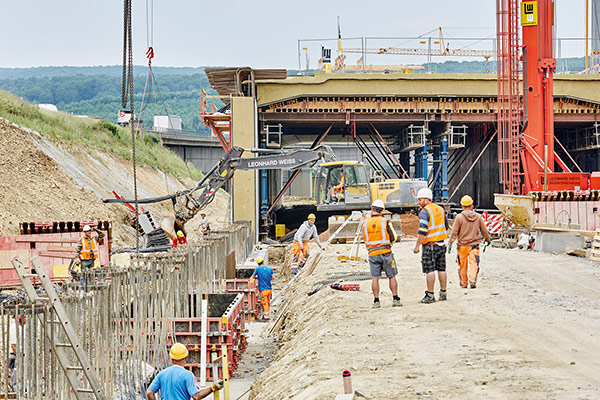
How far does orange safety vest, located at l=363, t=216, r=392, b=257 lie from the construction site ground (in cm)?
97

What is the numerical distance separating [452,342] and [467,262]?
4.57 meters

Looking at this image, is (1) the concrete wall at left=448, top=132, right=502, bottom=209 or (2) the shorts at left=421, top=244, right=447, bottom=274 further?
(1) the concrete wall at left=448, top=132, right=502, bottom=209

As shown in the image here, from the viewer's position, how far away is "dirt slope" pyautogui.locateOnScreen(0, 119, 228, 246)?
95.7 feet

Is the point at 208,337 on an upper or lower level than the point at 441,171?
lower

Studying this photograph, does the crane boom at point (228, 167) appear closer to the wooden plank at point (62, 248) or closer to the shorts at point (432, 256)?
the wooden plank at point (62, 248)

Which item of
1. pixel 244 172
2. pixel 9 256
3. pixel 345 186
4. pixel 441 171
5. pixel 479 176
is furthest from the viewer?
pixel 479 176

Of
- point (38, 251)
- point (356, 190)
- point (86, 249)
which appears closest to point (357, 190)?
point (356, 190)

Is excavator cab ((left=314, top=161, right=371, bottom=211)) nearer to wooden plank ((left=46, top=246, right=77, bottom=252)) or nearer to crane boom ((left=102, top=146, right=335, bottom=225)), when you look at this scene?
crane boom ((left=102, top=146, right=335, bottom=225))

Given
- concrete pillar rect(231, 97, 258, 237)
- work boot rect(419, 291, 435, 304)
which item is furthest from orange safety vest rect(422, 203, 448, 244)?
concrete pillar rect(231, 97, 258, 237)

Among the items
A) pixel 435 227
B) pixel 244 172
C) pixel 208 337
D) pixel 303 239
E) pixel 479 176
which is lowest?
pixel 208 337

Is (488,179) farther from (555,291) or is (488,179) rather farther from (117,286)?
(117,286)

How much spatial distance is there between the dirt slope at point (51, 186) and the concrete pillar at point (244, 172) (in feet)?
17.3

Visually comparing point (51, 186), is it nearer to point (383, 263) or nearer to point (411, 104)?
point (411, 104)

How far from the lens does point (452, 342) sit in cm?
899
